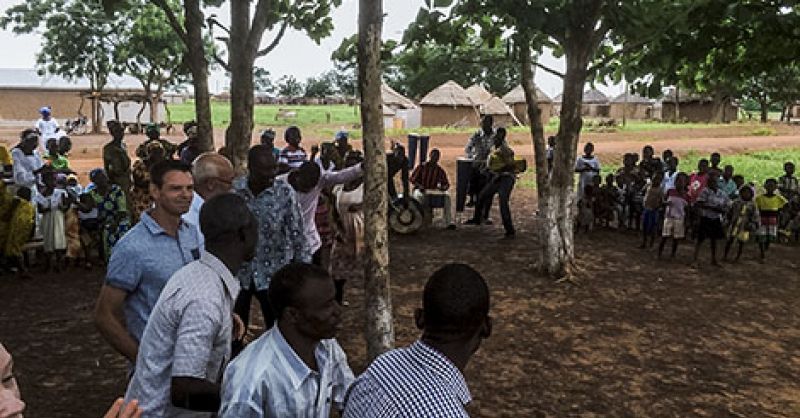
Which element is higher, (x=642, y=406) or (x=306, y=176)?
(x=306, y=176)

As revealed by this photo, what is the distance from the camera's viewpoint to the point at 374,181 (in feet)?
15.3

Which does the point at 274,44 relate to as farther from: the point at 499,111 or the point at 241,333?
the point at 499,111

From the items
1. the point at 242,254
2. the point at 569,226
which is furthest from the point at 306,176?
the point at 569,226

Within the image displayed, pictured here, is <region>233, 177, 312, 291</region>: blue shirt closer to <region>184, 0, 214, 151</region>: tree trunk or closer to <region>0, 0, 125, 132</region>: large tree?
<region>184, 0, 214, 151</region>: tree trunk

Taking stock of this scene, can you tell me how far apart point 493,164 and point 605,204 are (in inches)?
84.2

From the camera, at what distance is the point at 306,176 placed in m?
5.16

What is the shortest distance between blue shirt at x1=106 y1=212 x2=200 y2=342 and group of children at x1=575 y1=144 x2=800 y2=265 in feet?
25.2

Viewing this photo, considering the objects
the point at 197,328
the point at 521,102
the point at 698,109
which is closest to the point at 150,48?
the point at 521,102

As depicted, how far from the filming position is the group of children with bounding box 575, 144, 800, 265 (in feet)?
Answer: 30.0

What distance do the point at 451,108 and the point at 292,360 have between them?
1349 inches

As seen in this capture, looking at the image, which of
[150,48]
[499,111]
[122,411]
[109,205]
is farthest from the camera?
[499,111]

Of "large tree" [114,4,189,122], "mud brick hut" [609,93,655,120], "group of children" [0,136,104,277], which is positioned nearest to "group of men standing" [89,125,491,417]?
"group of children" [0,136,104,277]

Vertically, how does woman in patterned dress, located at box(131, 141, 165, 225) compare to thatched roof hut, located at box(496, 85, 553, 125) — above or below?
below

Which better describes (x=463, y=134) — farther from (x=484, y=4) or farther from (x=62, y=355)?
(x=62, y=355)
